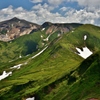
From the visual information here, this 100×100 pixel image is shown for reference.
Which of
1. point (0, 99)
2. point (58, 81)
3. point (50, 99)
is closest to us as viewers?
point (50, 99)

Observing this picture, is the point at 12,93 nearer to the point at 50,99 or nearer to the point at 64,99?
the point at 50,99

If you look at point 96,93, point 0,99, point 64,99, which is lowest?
point 96,93

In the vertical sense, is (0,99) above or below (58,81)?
above

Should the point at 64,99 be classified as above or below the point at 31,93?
below

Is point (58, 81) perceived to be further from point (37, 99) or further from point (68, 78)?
point (37, 99)

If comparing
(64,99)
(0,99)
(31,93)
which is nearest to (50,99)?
(64,99)

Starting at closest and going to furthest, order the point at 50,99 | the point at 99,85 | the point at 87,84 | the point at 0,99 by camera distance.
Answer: the point at 99,85 → the point at 87,84 → the point at 50,99 → the point at 0,99

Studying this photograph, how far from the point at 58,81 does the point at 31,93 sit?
19125mm

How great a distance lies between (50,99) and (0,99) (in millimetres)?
73852

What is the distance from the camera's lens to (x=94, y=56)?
144500 mm

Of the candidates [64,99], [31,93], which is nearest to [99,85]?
[64,99]

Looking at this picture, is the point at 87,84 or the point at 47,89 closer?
the point at 87,84

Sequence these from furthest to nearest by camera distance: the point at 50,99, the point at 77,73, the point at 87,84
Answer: the point at 77,73 < the point at 50,99 < the point at 87,84

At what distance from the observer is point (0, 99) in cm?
19288
